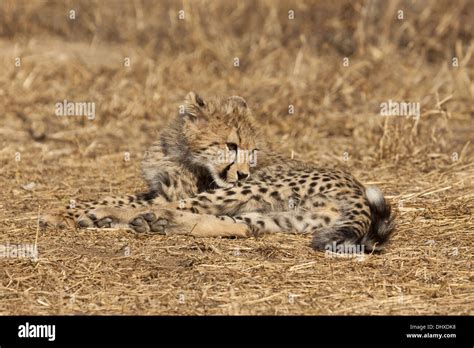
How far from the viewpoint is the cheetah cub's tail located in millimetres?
6395

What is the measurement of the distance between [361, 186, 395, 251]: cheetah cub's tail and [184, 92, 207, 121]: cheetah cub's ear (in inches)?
57.0

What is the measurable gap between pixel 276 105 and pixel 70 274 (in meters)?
5.60

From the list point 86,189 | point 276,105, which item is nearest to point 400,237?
point 86,189

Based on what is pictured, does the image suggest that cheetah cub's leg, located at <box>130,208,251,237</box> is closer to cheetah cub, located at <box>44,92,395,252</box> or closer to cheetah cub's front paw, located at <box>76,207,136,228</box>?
cheetah cub, located at <box>44,92,395,252</box>

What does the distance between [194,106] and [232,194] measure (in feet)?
2.73

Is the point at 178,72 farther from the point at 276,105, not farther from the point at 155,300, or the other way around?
the point at 155,300

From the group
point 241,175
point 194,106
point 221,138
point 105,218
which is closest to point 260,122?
point 194,106

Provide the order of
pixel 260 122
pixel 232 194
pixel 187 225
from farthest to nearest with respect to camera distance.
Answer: pixel 260 122 < pixel 232 194 < pixel 187 225

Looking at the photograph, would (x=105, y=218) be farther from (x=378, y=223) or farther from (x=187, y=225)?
(x=378, y=223)

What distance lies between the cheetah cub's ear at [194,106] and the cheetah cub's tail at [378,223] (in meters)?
1.45

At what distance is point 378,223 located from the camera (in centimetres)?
661

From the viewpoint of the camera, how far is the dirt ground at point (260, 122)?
18.6 ft

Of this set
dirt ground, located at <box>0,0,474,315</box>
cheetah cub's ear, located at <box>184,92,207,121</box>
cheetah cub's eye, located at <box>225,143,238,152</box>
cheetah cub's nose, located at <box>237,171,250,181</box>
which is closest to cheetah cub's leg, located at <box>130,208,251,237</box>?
dirt ground, located at <box>0,0,474,315</box>

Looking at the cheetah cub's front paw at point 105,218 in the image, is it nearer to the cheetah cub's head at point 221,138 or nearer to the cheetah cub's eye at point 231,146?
the cheetah cub's head at point 221,138
